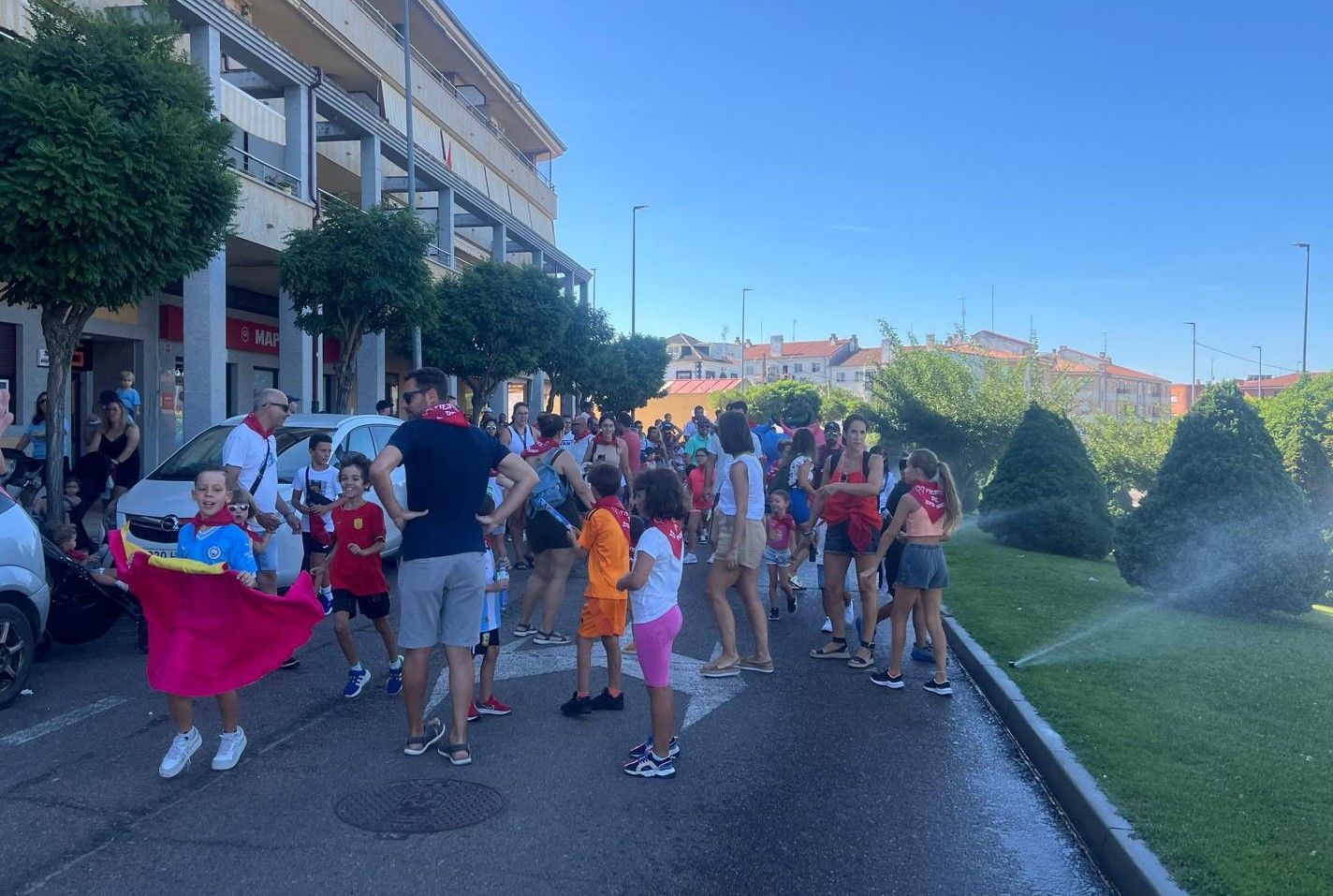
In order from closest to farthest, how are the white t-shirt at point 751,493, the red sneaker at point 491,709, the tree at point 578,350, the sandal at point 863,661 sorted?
the red sneaker at point 491,709 → the white t-shirt at point 751,493 → the sandal at point 863,661 → the tree at point 578,350

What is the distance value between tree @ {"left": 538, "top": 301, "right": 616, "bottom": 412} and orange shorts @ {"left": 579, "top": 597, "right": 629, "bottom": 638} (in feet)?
92.6

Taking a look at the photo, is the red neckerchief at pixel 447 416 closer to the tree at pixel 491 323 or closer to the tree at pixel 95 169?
the tree at pixel 95 169

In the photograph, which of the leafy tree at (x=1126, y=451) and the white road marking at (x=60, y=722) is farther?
the leafy tree at (x=1126, y=451)

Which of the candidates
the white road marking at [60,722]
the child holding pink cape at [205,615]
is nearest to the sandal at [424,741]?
the child holding pink cape at [205,615]

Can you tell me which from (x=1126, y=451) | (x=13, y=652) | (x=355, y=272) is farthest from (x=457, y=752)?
(x=1126, y=451)

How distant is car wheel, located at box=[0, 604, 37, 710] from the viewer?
6.13 metres

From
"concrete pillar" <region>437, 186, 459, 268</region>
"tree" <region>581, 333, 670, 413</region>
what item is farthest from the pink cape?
"tree" <region>581, 333, 670, 413</region>

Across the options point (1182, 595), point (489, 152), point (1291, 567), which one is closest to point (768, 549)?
point (1182, 595)

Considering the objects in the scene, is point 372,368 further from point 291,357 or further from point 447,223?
point 447,223

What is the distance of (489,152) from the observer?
116 ft

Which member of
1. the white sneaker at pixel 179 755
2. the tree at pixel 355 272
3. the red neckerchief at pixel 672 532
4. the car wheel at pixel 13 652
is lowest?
the white sneaker at pixel 179 755

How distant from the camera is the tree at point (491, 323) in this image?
25000 millimetres

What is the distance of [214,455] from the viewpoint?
10133mm

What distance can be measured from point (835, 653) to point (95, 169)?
773cm
